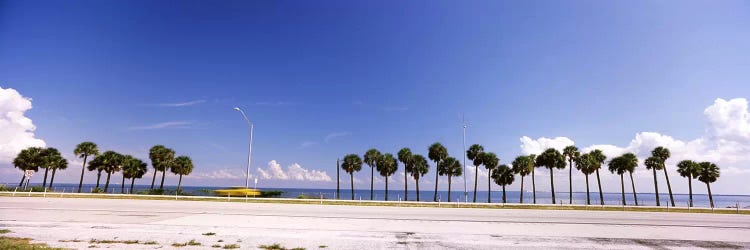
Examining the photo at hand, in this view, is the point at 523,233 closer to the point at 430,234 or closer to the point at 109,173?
the point at 430,234

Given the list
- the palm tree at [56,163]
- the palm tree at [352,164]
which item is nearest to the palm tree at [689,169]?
the palm tree at [352,164]

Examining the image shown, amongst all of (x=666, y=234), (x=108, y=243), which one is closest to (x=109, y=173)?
(x=108, y=243)

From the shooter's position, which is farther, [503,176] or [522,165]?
[503,176]

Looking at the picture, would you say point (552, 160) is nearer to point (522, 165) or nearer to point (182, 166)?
point (522, 165)

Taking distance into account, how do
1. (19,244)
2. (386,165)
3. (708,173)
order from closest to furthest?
(19,244) < (708,173) < (386,165)

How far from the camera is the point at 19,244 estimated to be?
30.2ft

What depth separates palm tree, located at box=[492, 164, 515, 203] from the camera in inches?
2881

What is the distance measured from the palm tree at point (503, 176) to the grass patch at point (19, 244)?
240 feet

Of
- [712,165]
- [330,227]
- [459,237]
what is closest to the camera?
[459,237]

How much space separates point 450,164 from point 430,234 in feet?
204

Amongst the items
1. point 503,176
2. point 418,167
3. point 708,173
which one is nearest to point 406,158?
point 418,167

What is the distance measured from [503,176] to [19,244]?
245 ft

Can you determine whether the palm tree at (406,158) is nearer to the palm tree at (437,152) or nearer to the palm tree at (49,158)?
the palm tree at (437,152)

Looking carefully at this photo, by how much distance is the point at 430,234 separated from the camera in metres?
13.2
